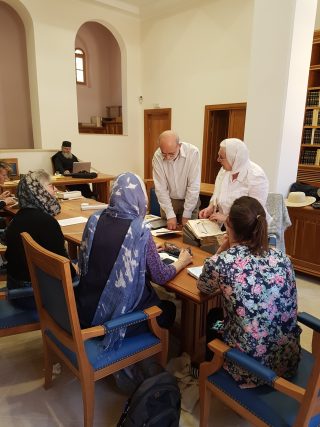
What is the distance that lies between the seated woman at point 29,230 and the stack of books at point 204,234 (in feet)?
2.59

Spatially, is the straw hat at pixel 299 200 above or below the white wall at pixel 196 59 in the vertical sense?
below

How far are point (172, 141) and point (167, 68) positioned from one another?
499 cm

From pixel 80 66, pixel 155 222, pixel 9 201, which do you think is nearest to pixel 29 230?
pixel 155 222

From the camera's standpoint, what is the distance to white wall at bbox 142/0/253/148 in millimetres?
5551

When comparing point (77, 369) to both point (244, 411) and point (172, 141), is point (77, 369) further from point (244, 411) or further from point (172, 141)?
point (172, 141)

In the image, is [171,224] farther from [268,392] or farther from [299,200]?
[299,200]

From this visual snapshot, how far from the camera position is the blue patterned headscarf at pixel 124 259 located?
4.67 ft

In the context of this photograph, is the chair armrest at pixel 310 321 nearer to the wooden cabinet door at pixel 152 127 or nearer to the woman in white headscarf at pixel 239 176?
the woman in white headscarf at pixel 239 176

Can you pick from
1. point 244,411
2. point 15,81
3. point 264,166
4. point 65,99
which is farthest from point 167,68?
point 244,411

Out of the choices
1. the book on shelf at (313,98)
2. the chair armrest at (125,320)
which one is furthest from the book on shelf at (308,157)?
the chair armrest at (125,320)

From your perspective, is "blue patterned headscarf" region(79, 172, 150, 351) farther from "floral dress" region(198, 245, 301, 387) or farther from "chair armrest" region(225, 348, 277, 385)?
"chair armrest" region(225, 348, 277, 385)

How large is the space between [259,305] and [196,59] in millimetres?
6063

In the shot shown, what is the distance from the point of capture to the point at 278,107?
128 inches

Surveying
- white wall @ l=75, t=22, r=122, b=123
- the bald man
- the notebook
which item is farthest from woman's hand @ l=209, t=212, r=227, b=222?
white wall @ l=75, t=22, r=122, b=123
